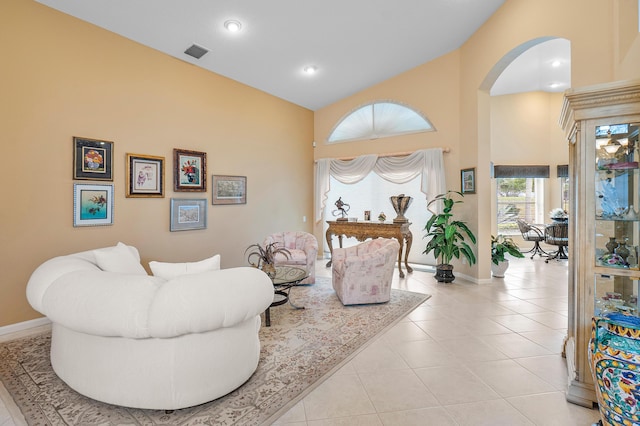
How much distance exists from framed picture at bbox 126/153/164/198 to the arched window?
12.6 feet

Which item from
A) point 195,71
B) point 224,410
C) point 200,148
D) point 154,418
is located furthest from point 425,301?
point 195,71

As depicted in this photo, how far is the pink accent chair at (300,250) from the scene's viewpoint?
15.8 ft

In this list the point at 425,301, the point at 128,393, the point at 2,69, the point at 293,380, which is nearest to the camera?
the point at 128,393

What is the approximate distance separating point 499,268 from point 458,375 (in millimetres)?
3589

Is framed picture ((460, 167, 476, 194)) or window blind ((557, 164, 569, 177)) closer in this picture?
framed picture ((460, 167, 476, 194))

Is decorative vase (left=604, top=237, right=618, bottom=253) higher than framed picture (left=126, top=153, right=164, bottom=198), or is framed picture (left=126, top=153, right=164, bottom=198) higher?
framed picture (left=126, top=153, right=164, bottom=198)

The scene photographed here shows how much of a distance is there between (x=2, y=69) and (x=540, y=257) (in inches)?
381

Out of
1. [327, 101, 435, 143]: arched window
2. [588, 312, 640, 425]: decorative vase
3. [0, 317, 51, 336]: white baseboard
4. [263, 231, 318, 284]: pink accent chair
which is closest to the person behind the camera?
[588, 312, 640, 425]: decorative vase

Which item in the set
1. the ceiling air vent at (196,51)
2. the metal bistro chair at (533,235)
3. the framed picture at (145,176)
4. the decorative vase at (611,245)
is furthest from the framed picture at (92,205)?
the metal bistro chair at (533,235)

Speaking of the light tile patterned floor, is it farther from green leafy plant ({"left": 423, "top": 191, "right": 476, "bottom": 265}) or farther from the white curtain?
the white curtain

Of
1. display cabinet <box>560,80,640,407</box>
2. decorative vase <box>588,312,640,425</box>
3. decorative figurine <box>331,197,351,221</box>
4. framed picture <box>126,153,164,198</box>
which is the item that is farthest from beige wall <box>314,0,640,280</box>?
framed picture <box>126,153,164,198</box>

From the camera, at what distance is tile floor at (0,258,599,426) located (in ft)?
6.33

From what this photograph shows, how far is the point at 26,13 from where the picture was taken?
10.7 ft

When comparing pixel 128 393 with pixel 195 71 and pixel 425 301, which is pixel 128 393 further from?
pixel 195 71
